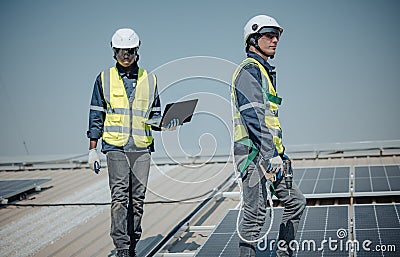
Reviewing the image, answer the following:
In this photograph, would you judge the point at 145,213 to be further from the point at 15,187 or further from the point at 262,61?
the point at 262,61

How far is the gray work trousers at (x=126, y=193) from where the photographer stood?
5.27 m

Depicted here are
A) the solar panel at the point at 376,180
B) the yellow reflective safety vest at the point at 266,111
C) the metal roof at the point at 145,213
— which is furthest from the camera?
the solar panel at the point at 376,180

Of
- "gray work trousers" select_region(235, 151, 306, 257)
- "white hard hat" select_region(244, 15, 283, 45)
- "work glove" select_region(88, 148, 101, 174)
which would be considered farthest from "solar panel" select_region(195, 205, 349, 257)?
"white hard hat" select_region(244, 15, 283, 45)

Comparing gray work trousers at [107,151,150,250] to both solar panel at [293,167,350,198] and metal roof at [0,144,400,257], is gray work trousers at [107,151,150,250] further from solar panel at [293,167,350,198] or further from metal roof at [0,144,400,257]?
solar panel at [293,167,350,198]

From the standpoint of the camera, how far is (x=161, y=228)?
6688mm

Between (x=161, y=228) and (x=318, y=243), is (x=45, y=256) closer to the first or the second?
(x=161, y=228)

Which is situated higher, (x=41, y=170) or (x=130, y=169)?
(x=130, y=169)

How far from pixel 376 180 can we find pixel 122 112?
3852 mm

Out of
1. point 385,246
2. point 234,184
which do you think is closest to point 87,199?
point 234,184

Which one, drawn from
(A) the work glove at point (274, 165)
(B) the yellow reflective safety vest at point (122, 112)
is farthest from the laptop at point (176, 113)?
(A) the work glove at point (274, 165)

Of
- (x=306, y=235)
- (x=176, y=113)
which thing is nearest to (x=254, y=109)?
(x=176, y=113)

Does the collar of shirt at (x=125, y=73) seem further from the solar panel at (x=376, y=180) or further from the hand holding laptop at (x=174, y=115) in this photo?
the solar panel at (x=376, y=180)

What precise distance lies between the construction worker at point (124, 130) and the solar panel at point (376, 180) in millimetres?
2859

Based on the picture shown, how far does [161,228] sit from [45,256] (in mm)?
1418
